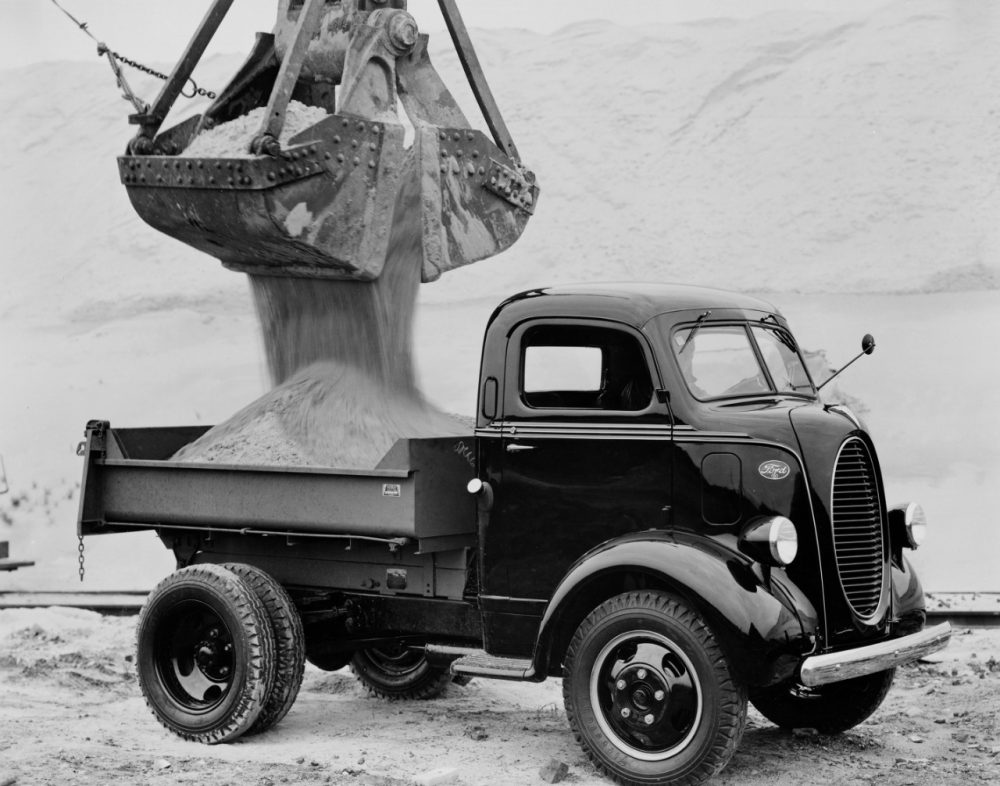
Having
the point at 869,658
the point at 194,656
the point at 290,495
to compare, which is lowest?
the point at 194,656

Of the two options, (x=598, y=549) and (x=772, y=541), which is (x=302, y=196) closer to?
(x=598, y=549)

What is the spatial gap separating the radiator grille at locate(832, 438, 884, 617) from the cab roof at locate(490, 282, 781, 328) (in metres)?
0.89

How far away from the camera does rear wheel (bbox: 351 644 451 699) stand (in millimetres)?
8062

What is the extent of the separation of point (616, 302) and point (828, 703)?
82.3 inches

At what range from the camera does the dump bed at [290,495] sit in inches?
263

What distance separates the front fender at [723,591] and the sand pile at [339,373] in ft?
5.85

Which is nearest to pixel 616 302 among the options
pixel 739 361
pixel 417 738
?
pixel 739 361

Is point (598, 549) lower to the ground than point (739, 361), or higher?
lower

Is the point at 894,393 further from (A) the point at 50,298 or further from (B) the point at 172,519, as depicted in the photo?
(A) the point at 50,298

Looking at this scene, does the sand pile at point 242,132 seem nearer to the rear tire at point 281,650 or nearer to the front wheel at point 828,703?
the rear tire at point 281,650

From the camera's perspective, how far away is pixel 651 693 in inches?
240

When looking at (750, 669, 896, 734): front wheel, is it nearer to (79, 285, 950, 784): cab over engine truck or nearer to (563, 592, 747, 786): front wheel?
(79, 285, 950, 784): cab over engine truck

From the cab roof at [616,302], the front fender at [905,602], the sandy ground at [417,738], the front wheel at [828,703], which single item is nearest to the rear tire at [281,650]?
the sandy ground at [417,738]

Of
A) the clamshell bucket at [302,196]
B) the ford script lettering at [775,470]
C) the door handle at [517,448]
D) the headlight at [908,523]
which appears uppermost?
the clamshell bucket at [302,196]
